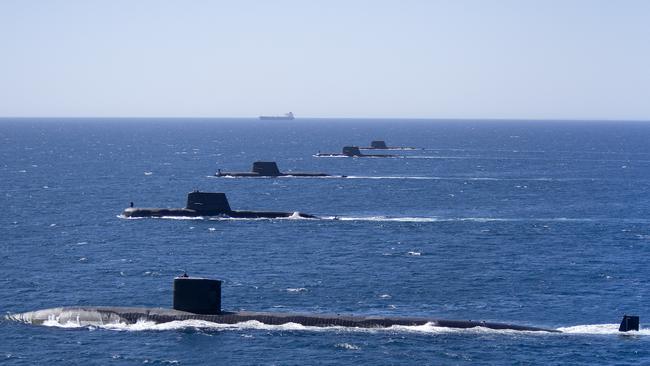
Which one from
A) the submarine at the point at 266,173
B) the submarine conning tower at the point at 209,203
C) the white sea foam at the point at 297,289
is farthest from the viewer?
the submarine at the point at 266,173

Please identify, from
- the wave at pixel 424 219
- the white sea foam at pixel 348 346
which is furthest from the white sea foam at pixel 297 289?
the wave at pixel 424 219

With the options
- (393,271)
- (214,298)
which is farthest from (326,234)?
(214,298)

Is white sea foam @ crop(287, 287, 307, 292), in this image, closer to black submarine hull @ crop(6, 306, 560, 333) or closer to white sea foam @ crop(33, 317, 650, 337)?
black submarine hull @ crop(6, 306, 560, 333)

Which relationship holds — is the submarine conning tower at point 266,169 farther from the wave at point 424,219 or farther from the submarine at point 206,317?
the submarine at point 206,317

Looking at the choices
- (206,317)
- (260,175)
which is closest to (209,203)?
(206,317)

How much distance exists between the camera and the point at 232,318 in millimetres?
63781

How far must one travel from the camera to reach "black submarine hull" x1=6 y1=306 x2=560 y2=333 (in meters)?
63.4

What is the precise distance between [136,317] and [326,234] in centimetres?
4553

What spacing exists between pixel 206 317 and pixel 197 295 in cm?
148

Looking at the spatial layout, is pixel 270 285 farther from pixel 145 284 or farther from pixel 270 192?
pixel 270 192

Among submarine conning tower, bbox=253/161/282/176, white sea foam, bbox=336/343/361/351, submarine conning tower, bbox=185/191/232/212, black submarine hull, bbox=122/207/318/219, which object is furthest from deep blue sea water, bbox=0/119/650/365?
submarine conning tower, bbox=253/161/282/176

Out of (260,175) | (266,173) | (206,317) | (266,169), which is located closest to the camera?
(206,317)

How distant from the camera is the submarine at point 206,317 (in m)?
63.3

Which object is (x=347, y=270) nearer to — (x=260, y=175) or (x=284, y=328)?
(x=284, y=328)
